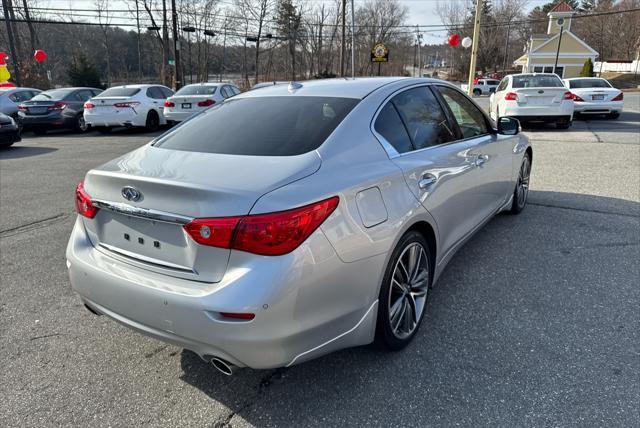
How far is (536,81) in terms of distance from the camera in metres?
12.8

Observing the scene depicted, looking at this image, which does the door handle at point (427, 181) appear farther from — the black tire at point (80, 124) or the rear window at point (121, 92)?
the black tire at point (80, 124)

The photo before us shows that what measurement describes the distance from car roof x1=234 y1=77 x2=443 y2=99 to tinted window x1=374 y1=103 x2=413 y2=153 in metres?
0.18

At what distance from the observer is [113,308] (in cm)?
231

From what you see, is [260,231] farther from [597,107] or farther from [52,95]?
[52,95]

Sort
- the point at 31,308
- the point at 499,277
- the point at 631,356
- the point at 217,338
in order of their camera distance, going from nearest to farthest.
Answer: the point at 217,338, the point at 631,356, the point at 31,308, the point at 499,277

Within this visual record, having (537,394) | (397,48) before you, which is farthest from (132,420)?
(397,48)

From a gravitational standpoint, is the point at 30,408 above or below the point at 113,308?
below

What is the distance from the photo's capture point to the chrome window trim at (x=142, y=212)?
204 cm

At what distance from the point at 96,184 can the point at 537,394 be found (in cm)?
261

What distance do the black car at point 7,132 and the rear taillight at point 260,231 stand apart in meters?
12.2

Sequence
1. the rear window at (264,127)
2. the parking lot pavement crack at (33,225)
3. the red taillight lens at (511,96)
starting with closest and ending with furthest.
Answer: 1. the rear window at (264,127)
2. the parking lot pavement crack at (33,225)
3. the red taillight lens at (511,96)

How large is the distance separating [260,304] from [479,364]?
149 centimetres

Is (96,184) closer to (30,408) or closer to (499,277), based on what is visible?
(30,408)

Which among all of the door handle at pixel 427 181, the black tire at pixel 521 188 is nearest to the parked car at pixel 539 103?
the black tire at pixel 521 188
